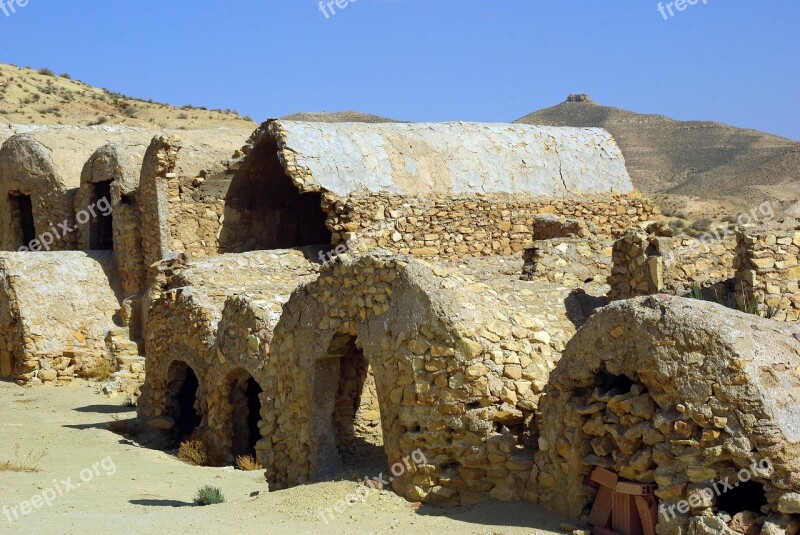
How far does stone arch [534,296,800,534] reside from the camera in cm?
623

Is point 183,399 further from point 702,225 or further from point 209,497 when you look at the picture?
point 702,225

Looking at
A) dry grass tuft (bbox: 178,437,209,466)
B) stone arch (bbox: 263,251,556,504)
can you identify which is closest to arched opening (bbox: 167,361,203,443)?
dry grass tuft (bbox: 178,437,209,466)

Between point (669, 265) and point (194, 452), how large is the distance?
253 inches

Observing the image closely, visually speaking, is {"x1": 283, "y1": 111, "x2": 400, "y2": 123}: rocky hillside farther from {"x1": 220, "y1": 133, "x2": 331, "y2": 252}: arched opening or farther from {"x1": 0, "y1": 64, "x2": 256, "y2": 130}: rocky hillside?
{"x1": 220, "y1": 133, "x2": 331, "y2": 252}: arched opening

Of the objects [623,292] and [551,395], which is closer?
[551,395]

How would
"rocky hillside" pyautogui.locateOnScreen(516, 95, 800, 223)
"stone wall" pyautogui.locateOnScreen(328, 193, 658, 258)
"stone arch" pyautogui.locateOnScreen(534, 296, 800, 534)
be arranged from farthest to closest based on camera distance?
"rocky hillside" pyautogui.locateOnScreen(516, 95, 800, 223) < "stone wall" pyautogui.locateOnScreen(328, 193, 658, 258) < "stone arch" pyautogui.locateOnScreen(534, 296, 800, 534)

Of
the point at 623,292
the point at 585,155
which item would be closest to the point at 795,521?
the point at 623,292

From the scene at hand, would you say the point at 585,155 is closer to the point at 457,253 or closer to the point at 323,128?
the point at 457,253

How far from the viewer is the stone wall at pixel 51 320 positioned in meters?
18.7

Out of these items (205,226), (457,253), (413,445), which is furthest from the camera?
(205,226)

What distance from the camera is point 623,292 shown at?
11164mm

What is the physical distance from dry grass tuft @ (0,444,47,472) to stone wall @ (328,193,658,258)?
556cm

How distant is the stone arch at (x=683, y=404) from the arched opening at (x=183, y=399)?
8287 mm

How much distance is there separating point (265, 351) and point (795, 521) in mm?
6966
